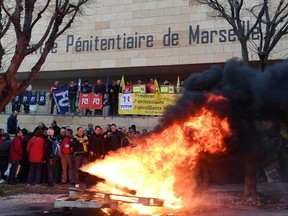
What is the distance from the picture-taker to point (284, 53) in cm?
1880

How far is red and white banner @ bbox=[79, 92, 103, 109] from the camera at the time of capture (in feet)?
59.3

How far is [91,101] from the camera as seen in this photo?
59.8ft

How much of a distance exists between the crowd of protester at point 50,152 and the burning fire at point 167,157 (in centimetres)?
366

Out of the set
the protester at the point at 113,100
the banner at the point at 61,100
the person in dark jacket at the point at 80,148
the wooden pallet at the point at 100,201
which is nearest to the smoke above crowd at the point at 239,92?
the wooden pallet at the point at 100,201

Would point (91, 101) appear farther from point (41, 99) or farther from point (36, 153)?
point (36, 153)

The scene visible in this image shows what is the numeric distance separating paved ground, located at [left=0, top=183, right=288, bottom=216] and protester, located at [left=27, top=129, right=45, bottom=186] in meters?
0.55

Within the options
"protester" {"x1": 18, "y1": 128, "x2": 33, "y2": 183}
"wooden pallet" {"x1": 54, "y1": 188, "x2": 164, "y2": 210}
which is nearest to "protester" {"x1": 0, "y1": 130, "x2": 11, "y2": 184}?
"protester" {"x1": 18, "y1": 128, "x2": 33, "y2": 183}

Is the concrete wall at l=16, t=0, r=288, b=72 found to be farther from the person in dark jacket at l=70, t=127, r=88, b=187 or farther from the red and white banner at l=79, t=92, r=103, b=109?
the person in dark jacket at l=70, t=127, r=88, b=187

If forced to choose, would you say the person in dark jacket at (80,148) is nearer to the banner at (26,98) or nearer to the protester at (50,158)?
the protester at (50,158)

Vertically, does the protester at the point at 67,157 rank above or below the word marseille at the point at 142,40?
below

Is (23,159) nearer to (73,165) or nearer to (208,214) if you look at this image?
(73,165)

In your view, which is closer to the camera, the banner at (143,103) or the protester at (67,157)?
the protester at (67,157)

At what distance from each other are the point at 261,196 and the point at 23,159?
24.4 feet

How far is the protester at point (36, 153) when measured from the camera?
41.3ft
